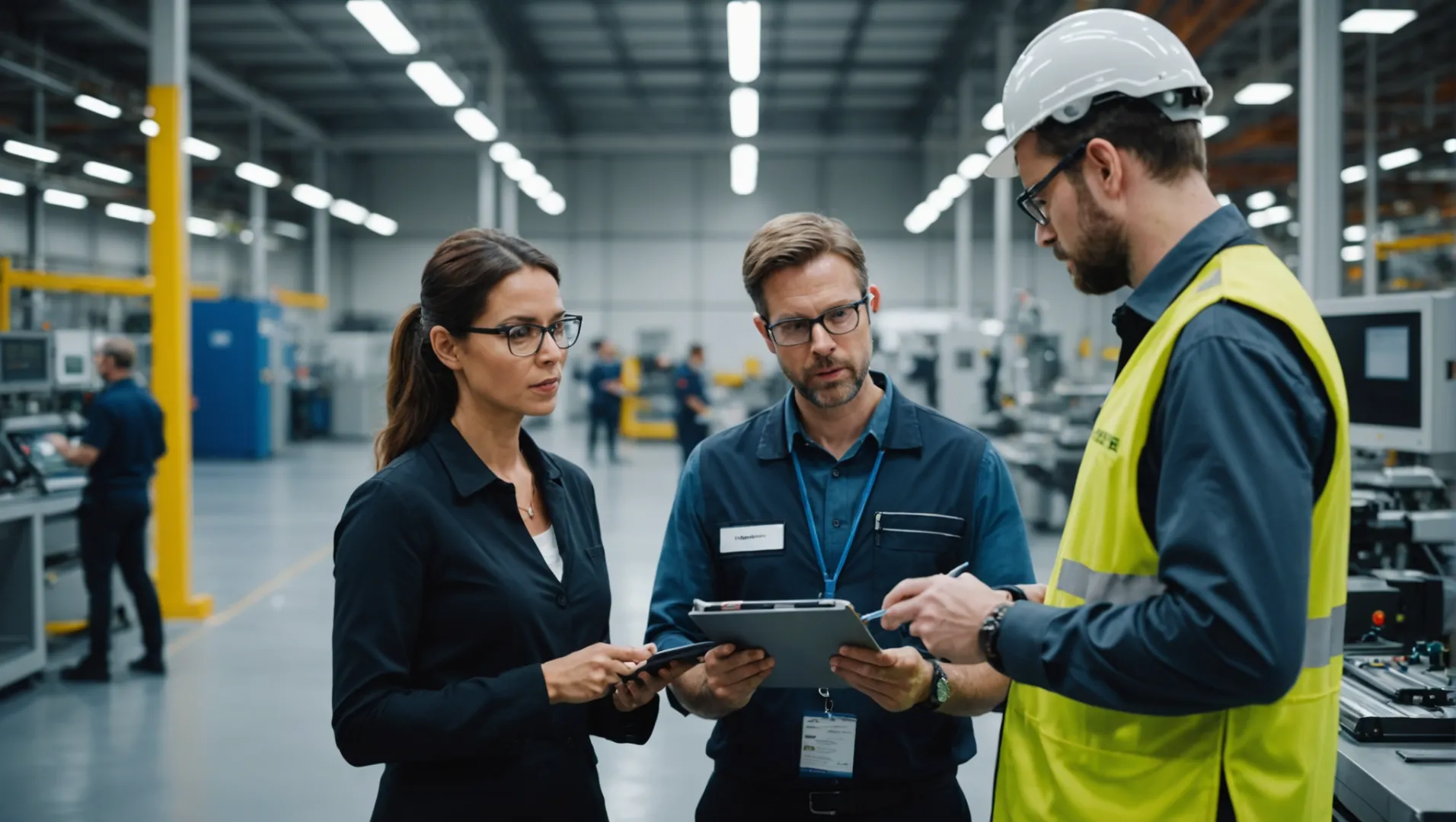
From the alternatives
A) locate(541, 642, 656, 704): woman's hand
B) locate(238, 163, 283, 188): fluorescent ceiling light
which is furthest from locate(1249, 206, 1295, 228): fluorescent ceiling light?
locate(541, 642, 656, 704): woman's hand

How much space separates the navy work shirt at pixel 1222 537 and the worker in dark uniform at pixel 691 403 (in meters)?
9.92

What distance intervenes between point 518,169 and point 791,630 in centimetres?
1422

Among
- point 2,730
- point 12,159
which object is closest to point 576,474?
point 2,730

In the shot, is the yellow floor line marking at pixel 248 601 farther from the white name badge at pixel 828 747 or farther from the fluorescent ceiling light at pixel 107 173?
the fluorescent ceiling light at pixel 107 173

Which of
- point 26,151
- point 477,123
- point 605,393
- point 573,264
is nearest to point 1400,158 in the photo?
point 605,393

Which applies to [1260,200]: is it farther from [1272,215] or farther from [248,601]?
[248,601]

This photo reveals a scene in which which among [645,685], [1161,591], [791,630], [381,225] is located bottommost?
[645,685]

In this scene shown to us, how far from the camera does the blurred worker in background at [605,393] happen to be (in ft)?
44.4

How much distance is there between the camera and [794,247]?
1.83 metres

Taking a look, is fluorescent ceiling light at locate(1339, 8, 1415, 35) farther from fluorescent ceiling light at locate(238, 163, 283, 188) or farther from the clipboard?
fluorescent ceiling light at locate(238, 163, 283, 188)

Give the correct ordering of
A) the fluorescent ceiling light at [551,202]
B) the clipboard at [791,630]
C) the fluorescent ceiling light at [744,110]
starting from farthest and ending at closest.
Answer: the fluorescent ceiling light at [551,202] → the fluorescent ceiling light at [744,110] → the clipboard at [791,630]

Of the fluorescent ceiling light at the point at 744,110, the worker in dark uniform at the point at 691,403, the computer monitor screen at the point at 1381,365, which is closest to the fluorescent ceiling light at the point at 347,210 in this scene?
the fluorescent ceiling light at the point at 744,110

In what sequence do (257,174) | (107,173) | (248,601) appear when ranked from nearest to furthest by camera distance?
1. (248,601)
2. (107,173)
3. (257,174)

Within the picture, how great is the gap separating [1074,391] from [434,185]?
17442 mm
